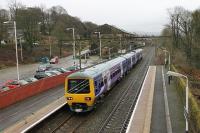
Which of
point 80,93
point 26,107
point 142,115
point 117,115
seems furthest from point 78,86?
point 26,107

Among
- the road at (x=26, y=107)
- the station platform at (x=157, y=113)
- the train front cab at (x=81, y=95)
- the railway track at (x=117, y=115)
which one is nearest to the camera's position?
the station platform at (x=157, y=113)

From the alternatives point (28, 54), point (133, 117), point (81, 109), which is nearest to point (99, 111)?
point (81, 109)

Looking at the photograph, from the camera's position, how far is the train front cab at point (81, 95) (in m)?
23.4

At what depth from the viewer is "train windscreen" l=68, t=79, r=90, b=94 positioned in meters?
23.6

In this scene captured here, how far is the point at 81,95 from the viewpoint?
23406mm

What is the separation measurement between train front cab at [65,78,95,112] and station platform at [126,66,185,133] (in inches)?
125

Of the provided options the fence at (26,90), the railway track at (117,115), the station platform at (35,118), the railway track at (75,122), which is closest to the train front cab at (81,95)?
the railway track at (75,122)

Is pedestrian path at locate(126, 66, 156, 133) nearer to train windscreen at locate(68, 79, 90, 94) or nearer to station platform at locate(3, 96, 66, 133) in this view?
train windscreen at locate(68, 79, 90, 94)

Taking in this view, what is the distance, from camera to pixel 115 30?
185 feet

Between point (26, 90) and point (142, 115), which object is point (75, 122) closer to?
point (142, 115)

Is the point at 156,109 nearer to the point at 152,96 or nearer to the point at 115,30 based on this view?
the point at 152,96

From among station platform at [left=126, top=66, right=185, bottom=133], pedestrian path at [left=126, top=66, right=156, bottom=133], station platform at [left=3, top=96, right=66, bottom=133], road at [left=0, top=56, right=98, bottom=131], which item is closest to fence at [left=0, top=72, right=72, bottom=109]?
road at [left=0, top=56, right=98, bottom=131]

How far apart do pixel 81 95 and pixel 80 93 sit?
0.23 metres

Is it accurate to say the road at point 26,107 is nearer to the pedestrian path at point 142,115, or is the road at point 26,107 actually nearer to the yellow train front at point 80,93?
the yellow train front at point 80,93
